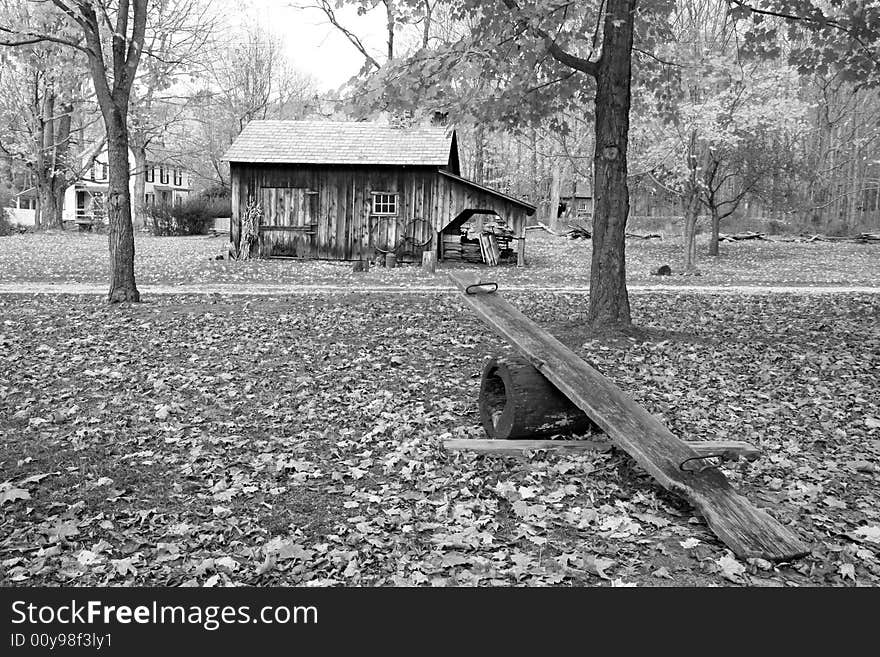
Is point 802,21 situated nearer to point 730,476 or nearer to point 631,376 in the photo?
point 631,376

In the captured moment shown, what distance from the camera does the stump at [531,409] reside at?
6.24 meters

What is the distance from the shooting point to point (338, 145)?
27.7 m

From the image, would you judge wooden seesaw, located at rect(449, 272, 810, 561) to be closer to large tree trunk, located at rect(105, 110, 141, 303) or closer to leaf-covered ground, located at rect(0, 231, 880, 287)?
large tree trunk, located at rect(105, 110, 141, 303)

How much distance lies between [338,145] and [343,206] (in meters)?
2.25

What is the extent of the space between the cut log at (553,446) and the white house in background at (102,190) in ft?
144

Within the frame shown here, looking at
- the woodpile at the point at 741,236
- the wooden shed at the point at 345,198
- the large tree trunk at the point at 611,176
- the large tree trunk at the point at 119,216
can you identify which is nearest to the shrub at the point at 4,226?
the wooden shed at the point at 345,198

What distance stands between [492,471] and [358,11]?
7806mm

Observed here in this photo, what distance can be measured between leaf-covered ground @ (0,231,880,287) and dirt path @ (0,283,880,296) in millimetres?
1012

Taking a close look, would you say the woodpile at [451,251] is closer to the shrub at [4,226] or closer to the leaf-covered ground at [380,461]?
the leaf-covered ground at [380,461]

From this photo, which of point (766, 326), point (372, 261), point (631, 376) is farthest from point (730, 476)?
point (372, 261)

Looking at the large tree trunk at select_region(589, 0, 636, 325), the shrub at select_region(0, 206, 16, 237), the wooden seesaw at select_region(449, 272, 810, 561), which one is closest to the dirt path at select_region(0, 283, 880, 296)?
the large tree trunk at select_region(589, 0, 636, 325)

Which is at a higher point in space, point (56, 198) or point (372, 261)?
point (56, 198)

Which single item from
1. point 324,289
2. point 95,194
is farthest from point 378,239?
point 95,194

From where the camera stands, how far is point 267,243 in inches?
1096
